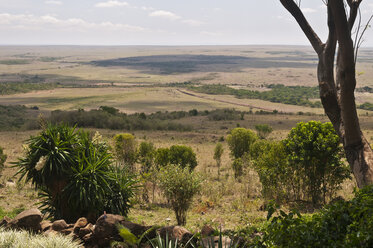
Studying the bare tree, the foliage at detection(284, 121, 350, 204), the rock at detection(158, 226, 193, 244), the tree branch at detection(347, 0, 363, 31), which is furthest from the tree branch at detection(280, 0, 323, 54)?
the rock at detection(158, 226, 193, 244)

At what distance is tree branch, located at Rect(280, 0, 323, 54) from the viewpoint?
323 inches

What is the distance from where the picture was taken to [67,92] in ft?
345

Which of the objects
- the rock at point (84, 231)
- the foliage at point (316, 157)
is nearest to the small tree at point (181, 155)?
the foliage at point (316, 157)

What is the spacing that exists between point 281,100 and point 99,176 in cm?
8782

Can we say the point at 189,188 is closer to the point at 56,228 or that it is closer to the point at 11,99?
the point at 56,228

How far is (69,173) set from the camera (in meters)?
8.76

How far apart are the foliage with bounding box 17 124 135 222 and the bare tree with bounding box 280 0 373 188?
20.1 feet

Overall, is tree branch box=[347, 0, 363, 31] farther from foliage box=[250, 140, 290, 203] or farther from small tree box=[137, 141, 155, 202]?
small tree box=[137, 141, 155, 202]

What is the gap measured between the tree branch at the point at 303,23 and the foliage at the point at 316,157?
3.49 meters

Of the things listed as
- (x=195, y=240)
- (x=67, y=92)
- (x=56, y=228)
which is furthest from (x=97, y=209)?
(x=67, y=92)

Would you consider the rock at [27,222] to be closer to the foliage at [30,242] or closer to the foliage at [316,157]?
the foliage at [30,242]

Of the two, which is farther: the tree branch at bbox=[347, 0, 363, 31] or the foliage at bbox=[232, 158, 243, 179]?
the foliage at bbox=[232, 158, 243, 179]

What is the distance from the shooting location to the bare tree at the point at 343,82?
7043 millimetres

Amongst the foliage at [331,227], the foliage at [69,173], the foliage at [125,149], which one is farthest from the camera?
the foliage at [125,149]
